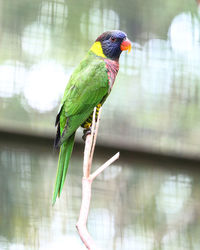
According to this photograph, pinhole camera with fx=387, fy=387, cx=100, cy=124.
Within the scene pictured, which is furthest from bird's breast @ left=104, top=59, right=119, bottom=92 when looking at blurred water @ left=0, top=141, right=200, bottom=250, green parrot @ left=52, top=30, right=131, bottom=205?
blurred water @ left=0, top=141, right=200, bottom=250

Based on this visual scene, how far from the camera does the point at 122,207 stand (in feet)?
2.83

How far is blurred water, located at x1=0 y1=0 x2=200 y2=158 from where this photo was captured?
824 mm

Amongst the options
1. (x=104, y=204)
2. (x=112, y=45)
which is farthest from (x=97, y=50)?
(x=104, y=204)

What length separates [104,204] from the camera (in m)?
0.85

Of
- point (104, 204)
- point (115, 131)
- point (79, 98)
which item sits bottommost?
point (104, 204)

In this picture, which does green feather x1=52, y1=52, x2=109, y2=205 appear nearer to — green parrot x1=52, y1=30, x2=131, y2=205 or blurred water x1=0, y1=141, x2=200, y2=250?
green parrot x1=52, y1=30, x2=131, y2=205

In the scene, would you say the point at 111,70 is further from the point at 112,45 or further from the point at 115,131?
the point at 115,131

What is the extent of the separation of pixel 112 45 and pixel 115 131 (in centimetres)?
24

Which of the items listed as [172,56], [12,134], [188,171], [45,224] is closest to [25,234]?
[45,224]

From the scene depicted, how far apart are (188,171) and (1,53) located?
0.48 m

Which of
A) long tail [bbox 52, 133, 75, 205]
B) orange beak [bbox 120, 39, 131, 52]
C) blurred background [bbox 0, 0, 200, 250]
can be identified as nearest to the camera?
long tail [bbox 52, 133, 75, 205]

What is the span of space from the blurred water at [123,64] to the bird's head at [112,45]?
0.56ft

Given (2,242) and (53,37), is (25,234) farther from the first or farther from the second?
(53,37)

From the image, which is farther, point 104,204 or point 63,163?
point 104,204
